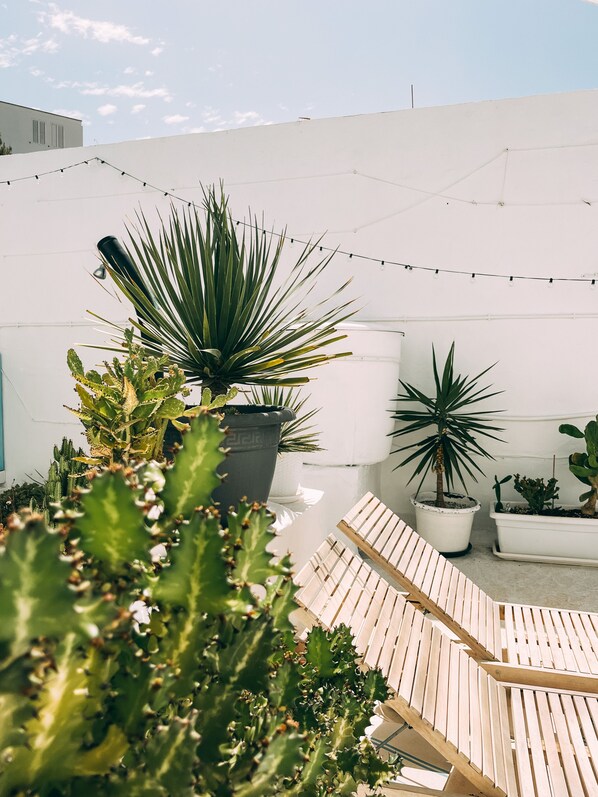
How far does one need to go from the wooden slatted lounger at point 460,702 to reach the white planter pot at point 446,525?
190 centimetres

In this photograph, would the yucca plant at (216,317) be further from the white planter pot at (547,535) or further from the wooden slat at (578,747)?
the white planter pot at (547,535)

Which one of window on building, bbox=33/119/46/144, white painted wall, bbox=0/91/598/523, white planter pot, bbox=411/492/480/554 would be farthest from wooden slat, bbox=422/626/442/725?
window on building, bbox=33/119/46/144

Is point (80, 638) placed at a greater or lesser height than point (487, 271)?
lesser

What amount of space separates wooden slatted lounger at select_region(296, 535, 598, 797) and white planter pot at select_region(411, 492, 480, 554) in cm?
190

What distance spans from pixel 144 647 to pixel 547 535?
3.63m

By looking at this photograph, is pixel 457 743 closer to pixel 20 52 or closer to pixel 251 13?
pixel 251 13

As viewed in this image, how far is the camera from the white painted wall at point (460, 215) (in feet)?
13.7

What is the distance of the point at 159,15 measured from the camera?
18.9ft

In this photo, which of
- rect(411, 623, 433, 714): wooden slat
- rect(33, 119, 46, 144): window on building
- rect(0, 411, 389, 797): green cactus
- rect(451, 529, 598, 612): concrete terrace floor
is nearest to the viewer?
rect(0, 411, 389, 797): green cactus

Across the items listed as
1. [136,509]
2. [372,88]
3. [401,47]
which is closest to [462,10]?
[401,47]

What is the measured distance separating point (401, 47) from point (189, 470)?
5897mm

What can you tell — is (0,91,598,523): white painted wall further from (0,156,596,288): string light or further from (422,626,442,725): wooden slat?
(422,626,442,725): wooden slat

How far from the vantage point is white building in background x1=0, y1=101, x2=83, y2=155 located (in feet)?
35.8

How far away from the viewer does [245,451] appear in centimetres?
164
